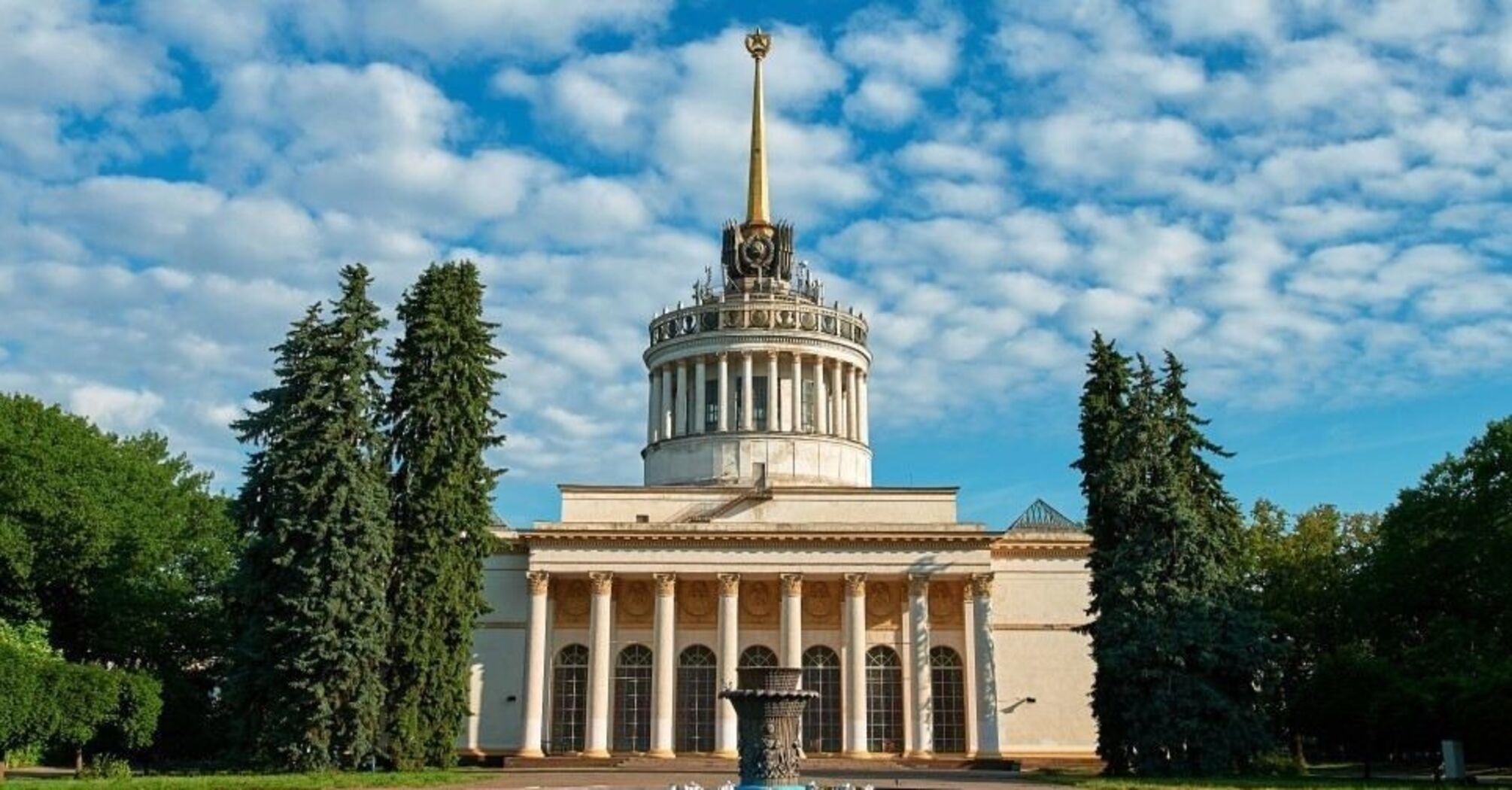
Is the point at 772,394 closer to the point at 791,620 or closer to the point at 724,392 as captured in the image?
the point at 724,392

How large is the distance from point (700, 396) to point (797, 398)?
382 centimetres

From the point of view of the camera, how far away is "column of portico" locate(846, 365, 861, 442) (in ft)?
171

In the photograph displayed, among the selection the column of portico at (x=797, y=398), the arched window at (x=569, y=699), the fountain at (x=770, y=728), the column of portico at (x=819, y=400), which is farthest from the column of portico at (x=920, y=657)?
the fountain at (x=770, y=728)

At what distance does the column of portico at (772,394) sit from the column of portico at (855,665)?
9325mm

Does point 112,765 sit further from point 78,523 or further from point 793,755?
point 793,755

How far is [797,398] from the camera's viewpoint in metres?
50.5

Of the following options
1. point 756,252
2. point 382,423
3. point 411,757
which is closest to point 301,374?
point 382,423

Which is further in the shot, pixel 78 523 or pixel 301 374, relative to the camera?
pixel 78 523

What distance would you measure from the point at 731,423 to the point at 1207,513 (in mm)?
20205

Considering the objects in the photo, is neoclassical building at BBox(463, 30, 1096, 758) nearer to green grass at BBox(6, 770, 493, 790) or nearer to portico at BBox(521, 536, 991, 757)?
portico at BBox(521, 536, 991, 757)

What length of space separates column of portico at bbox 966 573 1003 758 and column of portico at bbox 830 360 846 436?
439 inches

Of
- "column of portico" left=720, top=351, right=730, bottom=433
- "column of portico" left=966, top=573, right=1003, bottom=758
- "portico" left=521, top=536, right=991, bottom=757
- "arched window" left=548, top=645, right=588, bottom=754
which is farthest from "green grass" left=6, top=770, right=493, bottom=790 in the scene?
"column of portico" left=720, top=351, right=730, bottom=433

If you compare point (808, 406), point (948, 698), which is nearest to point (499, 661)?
point (948, 698)

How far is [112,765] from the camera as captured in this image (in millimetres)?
29328
